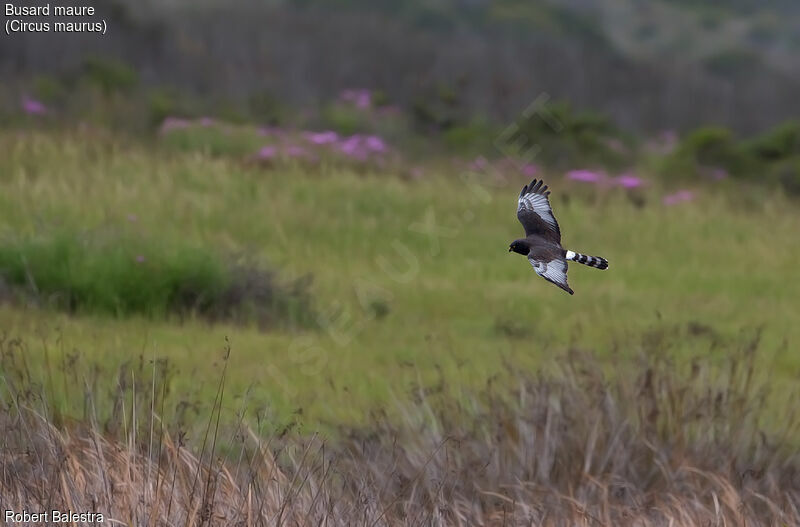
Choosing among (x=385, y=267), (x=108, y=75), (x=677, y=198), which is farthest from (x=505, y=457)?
(x=108, y=75)

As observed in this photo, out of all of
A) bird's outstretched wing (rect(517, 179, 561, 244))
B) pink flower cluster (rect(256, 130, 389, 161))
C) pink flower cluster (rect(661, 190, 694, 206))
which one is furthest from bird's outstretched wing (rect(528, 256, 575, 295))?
pink flower cluster (rect(661, 190, 694, 206))

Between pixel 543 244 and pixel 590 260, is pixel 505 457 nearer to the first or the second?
pixel 543 244

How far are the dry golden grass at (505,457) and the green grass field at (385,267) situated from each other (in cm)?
78

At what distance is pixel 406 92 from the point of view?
17.5m

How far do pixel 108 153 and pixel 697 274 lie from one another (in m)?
5.96

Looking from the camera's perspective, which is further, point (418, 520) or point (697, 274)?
point (697, 274)

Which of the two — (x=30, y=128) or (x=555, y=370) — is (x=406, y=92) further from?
(x=555, y=370)

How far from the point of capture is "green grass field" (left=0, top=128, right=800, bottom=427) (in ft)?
24.5

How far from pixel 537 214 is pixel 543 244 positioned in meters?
0.28

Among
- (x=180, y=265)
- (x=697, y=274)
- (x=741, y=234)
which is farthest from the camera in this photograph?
(x=741, y=234)

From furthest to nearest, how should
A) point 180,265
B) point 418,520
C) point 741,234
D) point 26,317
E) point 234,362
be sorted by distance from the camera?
point 741,234
point 180,265
point 26,317
point 234,362
point 418,520

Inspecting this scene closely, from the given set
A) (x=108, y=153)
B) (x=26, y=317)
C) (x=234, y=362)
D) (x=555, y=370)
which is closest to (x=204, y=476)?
(x=555, y=370)

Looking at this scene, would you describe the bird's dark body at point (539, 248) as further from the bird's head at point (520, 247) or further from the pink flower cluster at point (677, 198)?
the pink flower cluster at point (677, 198)

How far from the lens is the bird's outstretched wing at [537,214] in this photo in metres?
2.92
